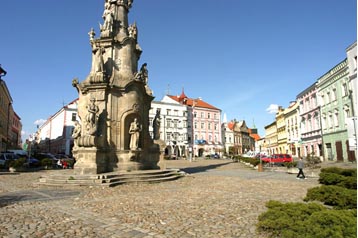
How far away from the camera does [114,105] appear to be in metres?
16.8

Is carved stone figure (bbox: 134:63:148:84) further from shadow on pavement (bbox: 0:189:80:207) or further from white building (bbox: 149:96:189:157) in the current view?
white building (bbox: 149:96:189:157)

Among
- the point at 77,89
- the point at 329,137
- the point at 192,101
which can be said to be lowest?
the point at 329,137

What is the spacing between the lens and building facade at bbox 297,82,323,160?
40.6 meters

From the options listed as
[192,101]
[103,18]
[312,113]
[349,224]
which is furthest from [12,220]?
[192,101]

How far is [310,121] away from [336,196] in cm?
4063

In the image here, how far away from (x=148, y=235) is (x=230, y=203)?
4117mm

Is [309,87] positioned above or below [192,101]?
below

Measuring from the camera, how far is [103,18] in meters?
19.4

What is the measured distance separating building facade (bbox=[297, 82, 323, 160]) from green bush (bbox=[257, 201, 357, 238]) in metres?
37.4

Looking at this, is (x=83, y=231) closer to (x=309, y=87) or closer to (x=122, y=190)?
(x=122, y=190)

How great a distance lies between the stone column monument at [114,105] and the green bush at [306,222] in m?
11.3

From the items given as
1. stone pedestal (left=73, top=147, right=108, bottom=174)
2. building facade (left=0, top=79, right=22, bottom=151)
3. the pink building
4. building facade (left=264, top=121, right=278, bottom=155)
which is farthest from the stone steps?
the pink building

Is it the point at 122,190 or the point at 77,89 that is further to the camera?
the point at 77,89

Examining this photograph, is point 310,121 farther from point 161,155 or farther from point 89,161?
point 89,161
